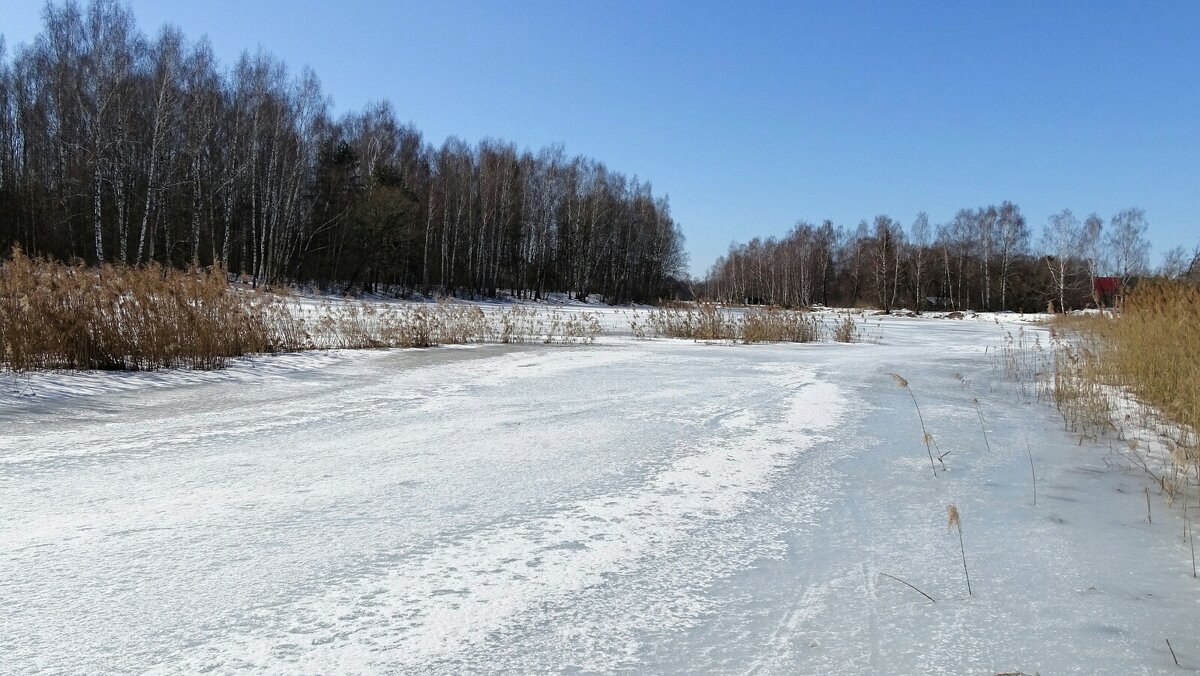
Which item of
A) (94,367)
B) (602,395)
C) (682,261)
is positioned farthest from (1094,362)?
(682,261)

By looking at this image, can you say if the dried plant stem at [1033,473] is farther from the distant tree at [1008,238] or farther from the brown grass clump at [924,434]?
the distant tree at [1008,238]

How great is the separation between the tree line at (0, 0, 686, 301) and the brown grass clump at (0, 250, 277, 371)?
25.4ft

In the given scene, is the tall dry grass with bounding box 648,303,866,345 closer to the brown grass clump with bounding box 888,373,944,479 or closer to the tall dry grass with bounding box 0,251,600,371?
the tall dry grass with bounding box 0,251,600,371

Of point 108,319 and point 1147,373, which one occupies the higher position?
point 108,319

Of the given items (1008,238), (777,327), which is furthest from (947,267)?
(777,327)

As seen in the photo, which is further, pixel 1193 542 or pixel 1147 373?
pixel 1147 373

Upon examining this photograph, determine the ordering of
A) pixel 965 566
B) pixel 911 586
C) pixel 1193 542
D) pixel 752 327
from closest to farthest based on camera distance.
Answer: pixel 911 586, pixel 965 566, pixel 1193 542, pixel 752 327

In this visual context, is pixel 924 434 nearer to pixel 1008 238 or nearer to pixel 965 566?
pixel 965 566

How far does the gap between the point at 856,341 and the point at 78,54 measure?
2601 cm

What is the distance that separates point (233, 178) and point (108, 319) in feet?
57.3

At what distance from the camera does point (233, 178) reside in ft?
68.9

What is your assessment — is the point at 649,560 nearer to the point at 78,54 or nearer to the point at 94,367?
the point at 94,367

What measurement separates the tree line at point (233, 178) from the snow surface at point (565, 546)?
501 inches

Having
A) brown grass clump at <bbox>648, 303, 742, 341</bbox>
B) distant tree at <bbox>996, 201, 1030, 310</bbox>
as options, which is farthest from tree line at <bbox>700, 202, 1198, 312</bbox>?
brown grass clump at <bbox>648, 303, 742, 341</bbox>
